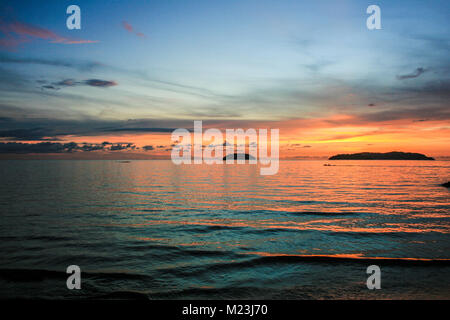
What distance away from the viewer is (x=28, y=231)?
19.5 meters

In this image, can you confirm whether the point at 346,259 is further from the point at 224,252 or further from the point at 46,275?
the point at 46,275

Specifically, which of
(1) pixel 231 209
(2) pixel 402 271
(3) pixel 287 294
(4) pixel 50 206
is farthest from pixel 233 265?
(4) pixel 50 206

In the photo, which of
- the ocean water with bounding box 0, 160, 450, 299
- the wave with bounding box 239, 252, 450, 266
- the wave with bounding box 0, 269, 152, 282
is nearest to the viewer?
the ocean water with bounding box 0, 160, 450, 299

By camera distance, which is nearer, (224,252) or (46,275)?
(46,275)

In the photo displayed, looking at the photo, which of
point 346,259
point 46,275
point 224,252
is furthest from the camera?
point 224,252

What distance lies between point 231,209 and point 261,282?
1761cm

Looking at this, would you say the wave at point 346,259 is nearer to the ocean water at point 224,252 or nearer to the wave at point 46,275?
the ocean water at point 224,252

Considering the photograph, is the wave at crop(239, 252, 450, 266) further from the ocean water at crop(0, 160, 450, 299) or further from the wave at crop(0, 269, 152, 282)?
the wave at crop(0, 269, 152, 282)

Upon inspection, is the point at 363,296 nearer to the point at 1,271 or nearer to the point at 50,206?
the point at 1,271

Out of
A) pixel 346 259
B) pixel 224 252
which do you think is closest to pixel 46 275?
pixel 224 252

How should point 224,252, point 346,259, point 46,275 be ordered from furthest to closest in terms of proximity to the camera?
point 224,252, point 346,259, point 46,275

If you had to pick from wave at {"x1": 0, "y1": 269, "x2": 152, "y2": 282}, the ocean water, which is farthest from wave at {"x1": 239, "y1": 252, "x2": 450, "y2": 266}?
wave at {"x1": 0, "y1": 269, "x2": 152, "y2": 282}

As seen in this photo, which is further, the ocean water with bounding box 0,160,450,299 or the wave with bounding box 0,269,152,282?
the wave with bounding box 0,269,152,282
